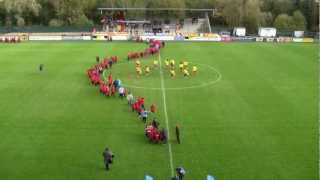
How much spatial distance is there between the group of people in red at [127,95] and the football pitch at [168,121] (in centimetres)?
41

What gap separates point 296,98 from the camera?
34.6 metres

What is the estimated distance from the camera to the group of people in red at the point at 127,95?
26.3 m

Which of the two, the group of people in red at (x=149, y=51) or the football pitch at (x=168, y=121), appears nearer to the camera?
the football pitch at (x=168, y=121)

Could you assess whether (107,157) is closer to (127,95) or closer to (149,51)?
(127,95)

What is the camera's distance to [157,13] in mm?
77375

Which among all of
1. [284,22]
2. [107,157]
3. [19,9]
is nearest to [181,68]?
[107,157]

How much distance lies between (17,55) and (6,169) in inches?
1160

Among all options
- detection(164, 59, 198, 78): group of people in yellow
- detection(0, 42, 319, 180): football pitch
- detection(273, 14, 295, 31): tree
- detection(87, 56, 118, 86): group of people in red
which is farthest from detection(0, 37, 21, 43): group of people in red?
detection(273, 14, 295, 31): tree

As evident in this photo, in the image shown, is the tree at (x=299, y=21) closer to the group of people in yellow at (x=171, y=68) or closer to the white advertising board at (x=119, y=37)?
the white advertising board at (x=119, y=37)

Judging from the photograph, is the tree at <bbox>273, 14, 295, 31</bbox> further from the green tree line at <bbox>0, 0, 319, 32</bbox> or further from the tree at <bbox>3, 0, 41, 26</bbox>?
the tree at <bbox>3, 0, 41, 26</bbox>

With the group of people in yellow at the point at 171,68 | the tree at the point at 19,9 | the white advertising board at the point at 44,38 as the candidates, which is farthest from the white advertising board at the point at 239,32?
the group of people in yellow at the point at 171,68

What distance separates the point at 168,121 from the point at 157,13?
49.3 metres

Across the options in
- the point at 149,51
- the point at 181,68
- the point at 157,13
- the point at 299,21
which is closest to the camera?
the point at 181,68

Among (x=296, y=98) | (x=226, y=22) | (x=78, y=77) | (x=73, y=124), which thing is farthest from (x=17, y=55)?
(x=226, y=22)
